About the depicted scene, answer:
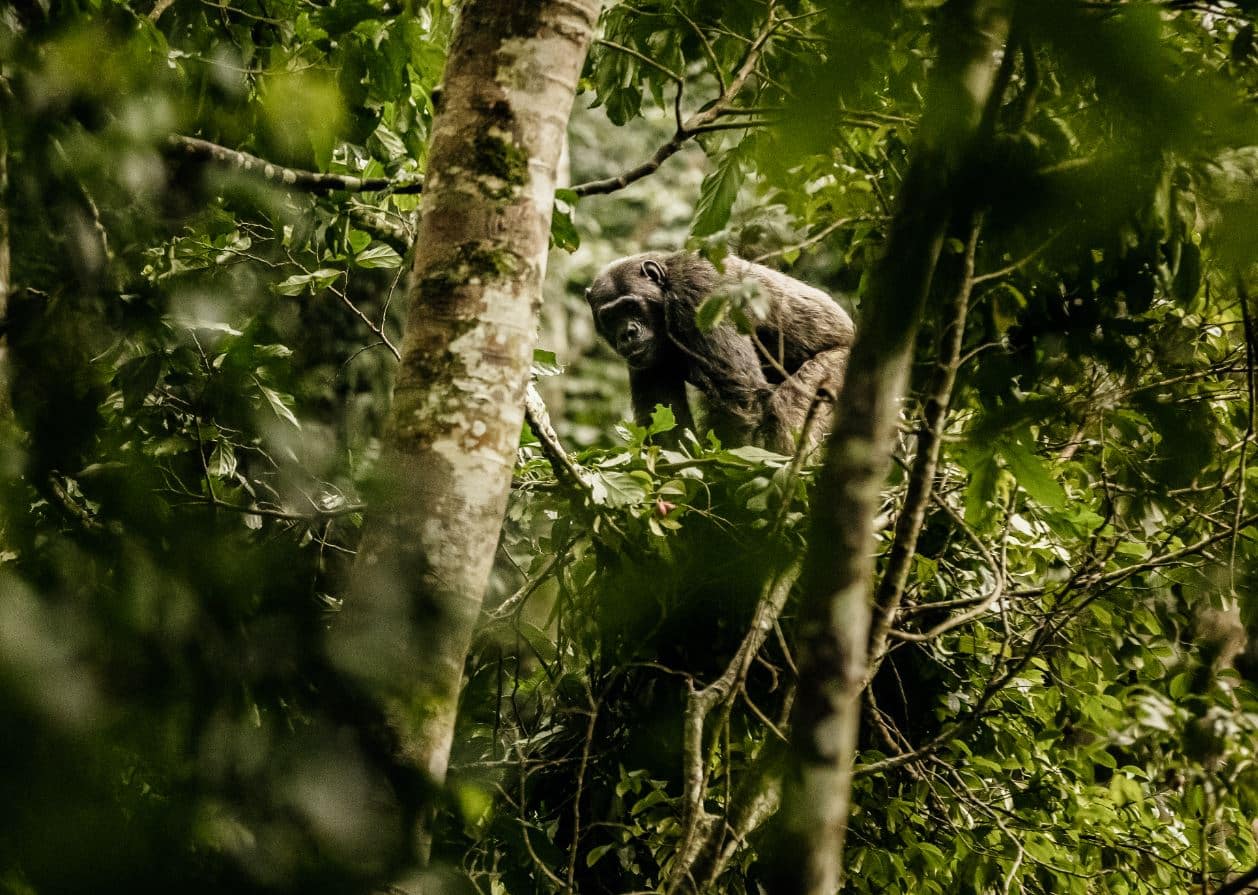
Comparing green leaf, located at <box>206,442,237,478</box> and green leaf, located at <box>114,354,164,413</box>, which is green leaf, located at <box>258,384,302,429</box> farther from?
green leaf, located at <box>206,442,237,478</box>

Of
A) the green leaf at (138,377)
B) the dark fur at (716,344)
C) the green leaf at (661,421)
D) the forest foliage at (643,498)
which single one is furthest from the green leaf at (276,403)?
the dark fur at (716,344)

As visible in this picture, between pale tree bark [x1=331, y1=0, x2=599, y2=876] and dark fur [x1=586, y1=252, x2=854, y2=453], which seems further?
dark fur [x1=586, y1=252, x2=854, y2=453]

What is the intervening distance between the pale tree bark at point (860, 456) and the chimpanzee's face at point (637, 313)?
352cm

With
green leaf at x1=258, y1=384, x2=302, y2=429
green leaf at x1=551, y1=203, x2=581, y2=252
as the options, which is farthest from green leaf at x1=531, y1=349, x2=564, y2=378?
green leaf at x1=258, y1=384, x2=302, y2=429

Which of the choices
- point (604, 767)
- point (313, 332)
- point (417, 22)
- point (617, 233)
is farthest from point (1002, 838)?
point (617, 233)

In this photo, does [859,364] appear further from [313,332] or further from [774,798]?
[313,332]

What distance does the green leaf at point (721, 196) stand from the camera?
10.3 ft

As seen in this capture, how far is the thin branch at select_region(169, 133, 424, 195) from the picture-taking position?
2539mm

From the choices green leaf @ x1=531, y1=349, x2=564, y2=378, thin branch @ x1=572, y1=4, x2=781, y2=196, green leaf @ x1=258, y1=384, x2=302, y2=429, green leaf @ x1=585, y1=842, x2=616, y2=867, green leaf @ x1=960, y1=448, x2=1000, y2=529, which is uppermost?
thin branch @ x1=572, y1=4, x2=781, y2=196

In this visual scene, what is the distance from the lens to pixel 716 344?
4688 millimetres

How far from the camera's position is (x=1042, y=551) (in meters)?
3.30

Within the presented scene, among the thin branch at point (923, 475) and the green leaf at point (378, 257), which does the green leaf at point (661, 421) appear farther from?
the thin branch at point (923, 475)

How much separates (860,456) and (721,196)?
196 cm

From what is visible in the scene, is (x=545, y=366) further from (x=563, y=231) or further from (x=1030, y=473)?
(x=1030, y=473)
